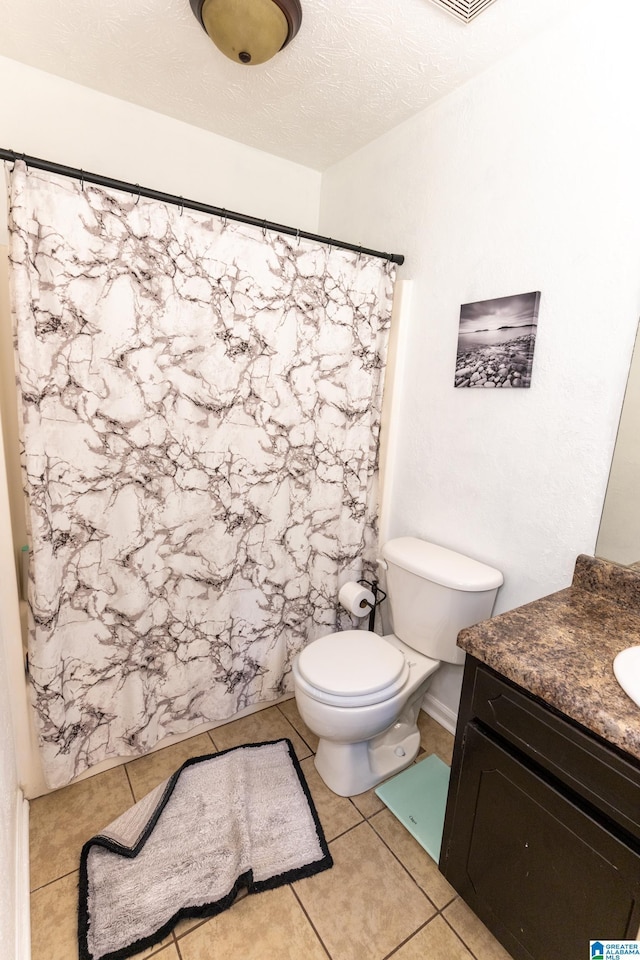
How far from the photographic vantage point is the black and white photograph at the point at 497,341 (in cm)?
142

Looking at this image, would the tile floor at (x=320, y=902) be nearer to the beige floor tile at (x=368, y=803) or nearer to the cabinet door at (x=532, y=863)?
the beige floor tile at (x=368, y=803)

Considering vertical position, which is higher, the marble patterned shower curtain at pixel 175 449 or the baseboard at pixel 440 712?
the marble patterned shower curtain at pixel 175 449

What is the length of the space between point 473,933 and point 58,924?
1.09 m

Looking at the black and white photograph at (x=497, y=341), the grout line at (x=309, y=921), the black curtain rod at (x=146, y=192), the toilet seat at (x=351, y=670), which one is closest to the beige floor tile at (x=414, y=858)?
the grout line at (x=309, y=921)

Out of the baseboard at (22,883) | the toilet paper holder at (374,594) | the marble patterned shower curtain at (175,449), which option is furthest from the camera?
the toilet paper holder at (374,594)

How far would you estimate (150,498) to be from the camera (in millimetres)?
1500

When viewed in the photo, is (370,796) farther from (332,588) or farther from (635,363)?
(635,363)

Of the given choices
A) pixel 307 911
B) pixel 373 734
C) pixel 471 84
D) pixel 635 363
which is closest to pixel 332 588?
pixel 373 734

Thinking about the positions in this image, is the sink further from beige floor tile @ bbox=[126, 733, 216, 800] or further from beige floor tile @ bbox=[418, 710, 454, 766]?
beige floor tile @ bbox=[126, 733, 216, 800]

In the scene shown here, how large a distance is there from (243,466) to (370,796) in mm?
1256

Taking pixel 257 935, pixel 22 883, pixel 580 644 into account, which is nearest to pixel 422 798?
pixel 257 935

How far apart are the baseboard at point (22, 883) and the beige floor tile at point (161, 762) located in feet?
1.05

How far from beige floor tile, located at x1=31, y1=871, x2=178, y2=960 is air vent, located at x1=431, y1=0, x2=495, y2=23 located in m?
2.57

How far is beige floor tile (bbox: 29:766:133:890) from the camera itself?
4.28 ft
